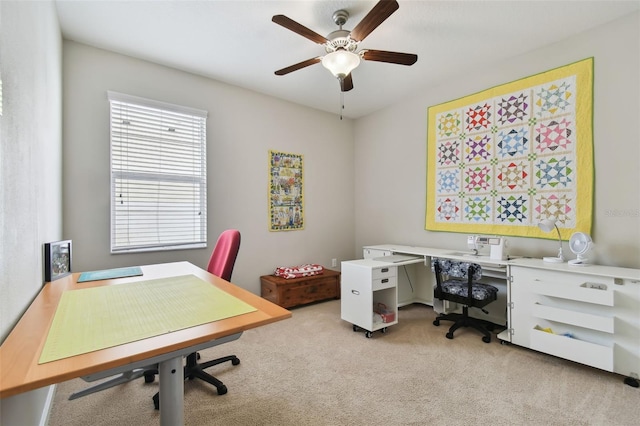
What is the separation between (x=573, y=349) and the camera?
6.78 feet

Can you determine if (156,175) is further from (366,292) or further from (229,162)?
(366,292)

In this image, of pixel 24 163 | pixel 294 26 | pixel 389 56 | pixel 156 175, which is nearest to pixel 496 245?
pixel 389 56

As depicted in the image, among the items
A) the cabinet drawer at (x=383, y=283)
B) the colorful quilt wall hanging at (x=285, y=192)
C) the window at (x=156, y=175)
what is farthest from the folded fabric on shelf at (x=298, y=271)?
the cabinet drawer at (x=383, y=283)

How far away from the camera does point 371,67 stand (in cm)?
300

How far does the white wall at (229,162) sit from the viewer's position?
2.54m

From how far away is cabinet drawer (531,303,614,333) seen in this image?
1958mm

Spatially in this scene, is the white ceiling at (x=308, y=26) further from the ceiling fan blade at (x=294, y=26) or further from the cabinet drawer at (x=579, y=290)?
the cabinet drawer at (x=579, y=290)

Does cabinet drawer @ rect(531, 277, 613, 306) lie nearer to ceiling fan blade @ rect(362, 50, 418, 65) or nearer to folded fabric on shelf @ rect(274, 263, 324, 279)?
ceiling fan blade @ rect(362, 50, 418, 65)

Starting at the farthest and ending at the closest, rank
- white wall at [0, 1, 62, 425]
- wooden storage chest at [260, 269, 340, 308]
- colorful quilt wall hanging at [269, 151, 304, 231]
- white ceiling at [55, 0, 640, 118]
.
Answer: colorful quilt wall hanging at [269, 151, 304, 231] → wooden storage chest at [260, 269, 340, 308] → white ceiling at [55, 0, 640, 118] → white wall at [0, 1, 62, 425]

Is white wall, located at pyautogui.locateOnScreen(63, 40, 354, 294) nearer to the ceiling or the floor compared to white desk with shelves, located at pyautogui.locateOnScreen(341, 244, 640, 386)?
nearer to the ceiling

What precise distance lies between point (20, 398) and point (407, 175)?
12.6ft

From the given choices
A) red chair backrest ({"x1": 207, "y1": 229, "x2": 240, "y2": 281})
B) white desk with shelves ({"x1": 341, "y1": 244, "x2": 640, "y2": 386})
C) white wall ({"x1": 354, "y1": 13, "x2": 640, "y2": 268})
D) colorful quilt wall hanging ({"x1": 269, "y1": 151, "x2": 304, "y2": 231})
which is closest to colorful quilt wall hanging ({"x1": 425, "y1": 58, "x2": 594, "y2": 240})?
white wall ({"x1": 354, "y1": 13, "x2": 640, "y2": 268})

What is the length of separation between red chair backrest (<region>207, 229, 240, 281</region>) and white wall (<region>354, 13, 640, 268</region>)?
2.54 m

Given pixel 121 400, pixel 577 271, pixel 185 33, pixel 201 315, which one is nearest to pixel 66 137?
pixel 185 33
